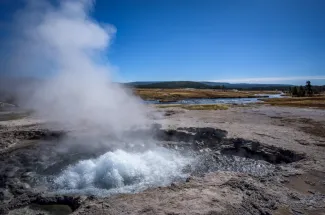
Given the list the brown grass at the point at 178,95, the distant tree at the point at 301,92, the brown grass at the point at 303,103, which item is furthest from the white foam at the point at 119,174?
the distant tree at the point at 301,92

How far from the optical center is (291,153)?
484 inches

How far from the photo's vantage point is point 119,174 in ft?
32.0

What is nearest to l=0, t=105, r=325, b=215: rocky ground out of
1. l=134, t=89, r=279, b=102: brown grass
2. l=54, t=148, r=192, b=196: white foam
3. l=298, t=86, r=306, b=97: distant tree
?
l=54, t=148, r=192, b=196: white foam

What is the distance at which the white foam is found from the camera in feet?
29.3

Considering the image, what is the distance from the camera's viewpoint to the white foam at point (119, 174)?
8.92 metres

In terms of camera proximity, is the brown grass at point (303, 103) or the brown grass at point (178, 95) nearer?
the brown grass at point (303, 103)

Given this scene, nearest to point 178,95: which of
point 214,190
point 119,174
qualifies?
point 119,174

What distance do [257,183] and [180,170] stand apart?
3.29 m

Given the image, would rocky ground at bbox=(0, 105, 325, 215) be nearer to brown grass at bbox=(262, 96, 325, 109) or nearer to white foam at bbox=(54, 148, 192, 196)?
white foam at bbox=(54, 148, 192, 196)

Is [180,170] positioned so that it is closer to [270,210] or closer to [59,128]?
[270,210]

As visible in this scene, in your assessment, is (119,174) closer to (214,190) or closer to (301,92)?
(214,190)

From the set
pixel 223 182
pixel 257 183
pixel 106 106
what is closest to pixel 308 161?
pixel 257 183

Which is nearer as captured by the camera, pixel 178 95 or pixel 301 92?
pixel 178 95

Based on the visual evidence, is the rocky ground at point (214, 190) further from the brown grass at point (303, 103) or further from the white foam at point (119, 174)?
the brown grass at point (303, 103)
